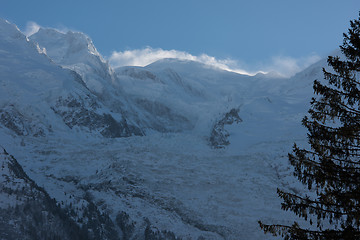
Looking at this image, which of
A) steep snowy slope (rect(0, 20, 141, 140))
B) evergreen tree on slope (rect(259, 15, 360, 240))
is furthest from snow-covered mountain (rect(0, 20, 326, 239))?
evergreen tree on slope (rect(259, 15, 360, 240))

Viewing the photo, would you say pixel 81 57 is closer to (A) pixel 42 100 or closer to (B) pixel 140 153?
(A) pixel 42 100

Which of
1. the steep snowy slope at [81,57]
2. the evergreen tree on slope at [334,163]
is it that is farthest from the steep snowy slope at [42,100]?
the evergreen tree on slope at [334,163]

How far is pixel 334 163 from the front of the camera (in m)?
9.00

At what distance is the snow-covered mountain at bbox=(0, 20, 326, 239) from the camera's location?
51.8m

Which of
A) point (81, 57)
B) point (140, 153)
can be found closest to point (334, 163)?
point (140, 153)

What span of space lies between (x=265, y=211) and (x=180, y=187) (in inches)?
633

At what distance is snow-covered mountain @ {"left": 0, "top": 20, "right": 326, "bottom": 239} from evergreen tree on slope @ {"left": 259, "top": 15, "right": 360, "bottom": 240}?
39.4 meters

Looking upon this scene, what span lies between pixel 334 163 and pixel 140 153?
73.1 metres

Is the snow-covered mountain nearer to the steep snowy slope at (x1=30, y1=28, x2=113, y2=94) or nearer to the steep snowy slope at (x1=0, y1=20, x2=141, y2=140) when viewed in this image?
the steep snowy slope at (x1=0, y1=20, x2=141, y2=140)

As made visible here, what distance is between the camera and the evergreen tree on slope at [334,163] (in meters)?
8.68

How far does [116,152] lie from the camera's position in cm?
8169

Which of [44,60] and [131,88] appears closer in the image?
[44,60]

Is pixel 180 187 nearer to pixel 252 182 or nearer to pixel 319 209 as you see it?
pixel 252 182

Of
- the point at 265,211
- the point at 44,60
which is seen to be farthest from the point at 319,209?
the point at 44,60
